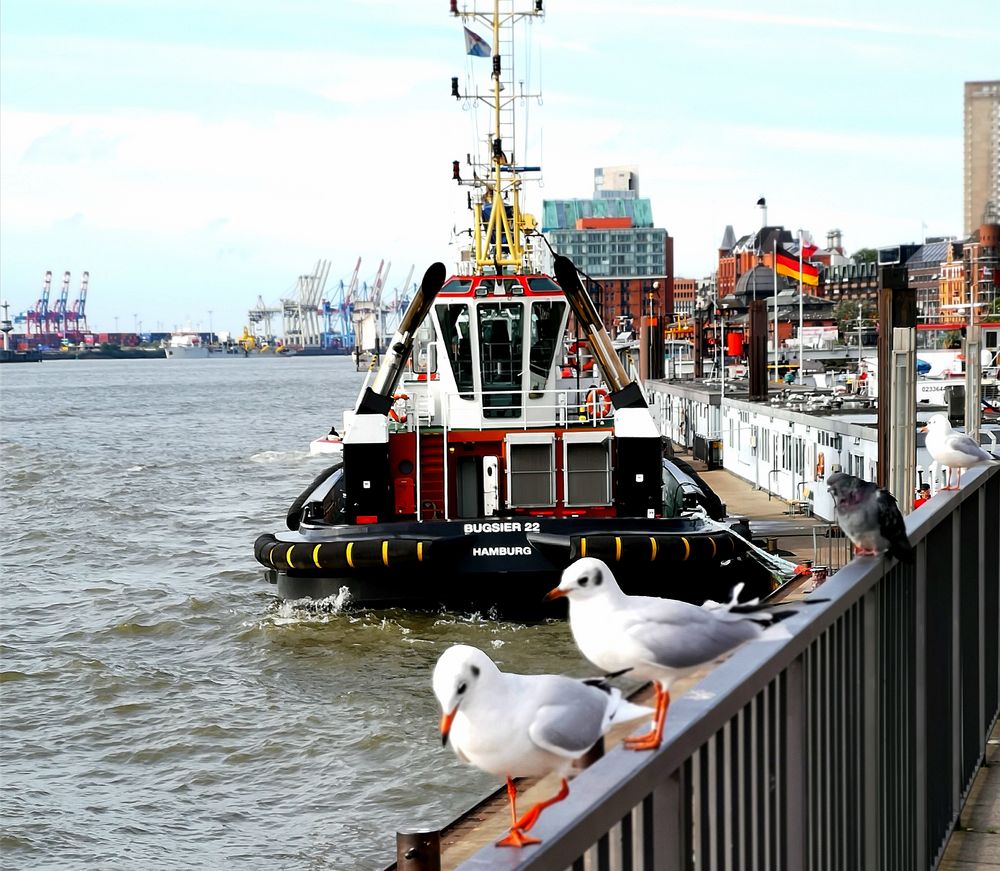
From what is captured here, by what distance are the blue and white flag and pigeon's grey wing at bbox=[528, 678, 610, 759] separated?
2338cm

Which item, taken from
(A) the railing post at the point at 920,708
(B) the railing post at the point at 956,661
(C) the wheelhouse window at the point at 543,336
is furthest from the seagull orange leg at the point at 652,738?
(C) the wheelhouse window at the point at 543,336

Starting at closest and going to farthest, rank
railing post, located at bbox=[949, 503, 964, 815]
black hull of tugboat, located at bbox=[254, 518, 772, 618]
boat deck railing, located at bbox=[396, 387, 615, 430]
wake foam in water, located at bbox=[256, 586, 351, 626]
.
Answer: railing post, located at bbox=[949, 503, 964, 815], black hull of tugboat, located at bbox=[254, 518, 772, 618], wake foam in water, located at bbox=[256, 586, 351, 626], boat deck railing, located at bbox=[396, 387, 615, 430]

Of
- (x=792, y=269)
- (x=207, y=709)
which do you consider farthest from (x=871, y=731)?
(x=792, y=269)

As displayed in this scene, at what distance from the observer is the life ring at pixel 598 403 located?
68.6 ft

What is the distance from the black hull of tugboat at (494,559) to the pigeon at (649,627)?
1400 centimetres

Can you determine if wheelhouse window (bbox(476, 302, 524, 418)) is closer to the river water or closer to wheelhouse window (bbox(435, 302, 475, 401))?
wheelhouse window (bbox(435, 302, 475, 401))

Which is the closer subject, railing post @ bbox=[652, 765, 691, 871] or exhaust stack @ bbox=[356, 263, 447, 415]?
railing post @ bbox=[652, 765, 691, 871]

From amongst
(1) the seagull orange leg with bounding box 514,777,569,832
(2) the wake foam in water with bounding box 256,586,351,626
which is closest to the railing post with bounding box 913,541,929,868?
(1) the seagull orange leg with bounding box 514,777,569,832

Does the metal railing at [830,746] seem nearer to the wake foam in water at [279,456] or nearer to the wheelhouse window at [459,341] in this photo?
the wheelhouse window at [459,341]

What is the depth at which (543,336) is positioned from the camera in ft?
69.2

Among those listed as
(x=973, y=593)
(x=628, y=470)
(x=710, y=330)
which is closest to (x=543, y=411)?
(x=628, y=470)

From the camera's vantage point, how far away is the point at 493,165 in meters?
25.0

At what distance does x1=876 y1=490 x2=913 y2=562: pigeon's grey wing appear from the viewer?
4.27m

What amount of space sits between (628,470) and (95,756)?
8.22 m
